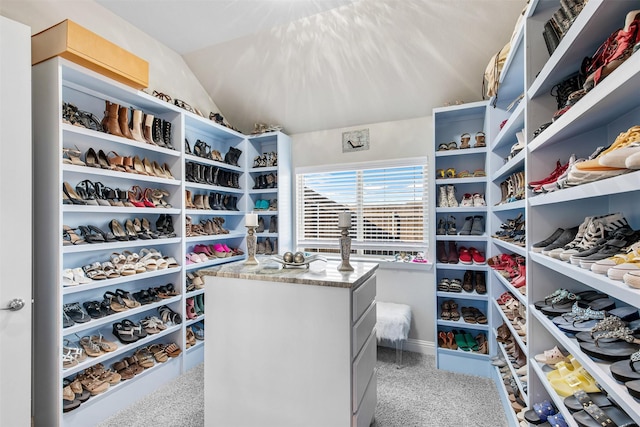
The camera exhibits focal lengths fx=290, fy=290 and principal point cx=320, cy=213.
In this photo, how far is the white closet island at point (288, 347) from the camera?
1601 millimetres

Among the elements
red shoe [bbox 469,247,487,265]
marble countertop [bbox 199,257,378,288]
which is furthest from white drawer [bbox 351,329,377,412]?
red shoe [bbox 469,247,487,265]

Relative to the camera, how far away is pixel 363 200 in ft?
12.0

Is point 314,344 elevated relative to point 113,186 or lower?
lower

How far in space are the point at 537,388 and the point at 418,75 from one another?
107 inches

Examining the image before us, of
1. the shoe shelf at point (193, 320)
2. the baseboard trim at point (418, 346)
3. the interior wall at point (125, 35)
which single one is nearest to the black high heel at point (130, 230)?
the shoe shelf at point (193, 320)

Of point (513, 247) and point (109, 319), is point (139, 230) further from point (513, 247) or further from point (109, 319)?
point (513, 247)

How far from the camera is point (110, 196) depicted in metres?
2.44

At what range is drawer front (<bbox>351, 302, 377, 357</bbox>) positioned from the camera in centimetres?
164

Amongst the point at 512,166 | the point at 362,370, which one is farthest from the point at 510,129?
the point at 362,370

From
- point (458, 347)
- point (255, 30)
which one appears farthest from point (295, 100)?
point (458, 347)

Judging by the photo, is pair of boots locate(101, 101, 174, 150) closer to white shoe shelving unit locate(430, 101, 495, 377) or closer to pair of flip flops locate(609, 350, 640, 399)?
white shoe shelving unit locate(430, 101, 495, 377)

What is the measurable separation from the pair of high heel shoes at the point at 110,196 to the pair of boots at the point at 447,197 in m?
2.71
